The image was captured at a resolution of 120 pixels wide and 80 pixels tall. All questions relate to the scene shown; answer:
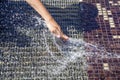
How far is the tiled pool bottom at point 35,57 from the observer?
356cm

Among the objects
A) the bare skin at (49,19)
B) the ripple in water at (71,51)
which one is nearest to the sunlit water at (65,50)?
the ripple in water at (71,51)

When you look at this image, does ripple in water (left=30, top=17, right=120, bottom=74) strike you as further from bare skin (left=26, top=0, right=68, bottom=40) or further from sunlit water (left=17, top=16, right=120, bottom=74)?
bare skin (left=26, top=0, right=68, bottom=40)

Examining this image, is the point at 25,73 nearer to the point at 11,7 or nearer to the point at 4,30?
the point at 4,30

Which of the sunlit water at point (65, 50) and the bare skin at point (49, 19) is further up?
the bare skin at point (49, 19)

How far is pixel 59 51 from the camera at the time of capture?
12.4 ft

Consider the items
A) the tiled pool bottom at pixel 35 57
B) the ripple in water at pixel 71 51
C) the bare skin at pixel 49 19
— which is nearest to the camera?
the bare skin at pixel 49 19

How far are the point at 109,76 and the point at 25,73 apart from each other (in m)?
1.07

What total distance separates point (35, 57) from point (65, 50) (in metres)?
0.42

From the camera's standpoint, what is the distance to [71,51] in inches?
149

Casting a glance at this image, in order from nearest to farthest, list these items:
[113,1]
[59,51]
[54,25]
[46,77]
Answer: [54,25], [46,77], [59,51], [113,1]

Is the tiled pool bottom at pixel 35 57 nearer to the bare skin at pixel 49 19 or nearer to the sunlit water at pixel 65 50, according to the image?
the sunlit water at pixel 65 50

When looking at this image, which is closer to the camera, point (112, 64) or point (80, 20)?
point (112, 64)

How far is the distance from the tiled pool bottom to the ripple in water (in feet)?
0.17

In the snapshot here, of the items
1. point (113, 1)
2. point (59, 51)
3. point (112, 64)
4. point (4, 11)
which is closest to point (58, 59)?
point (59, 51)
